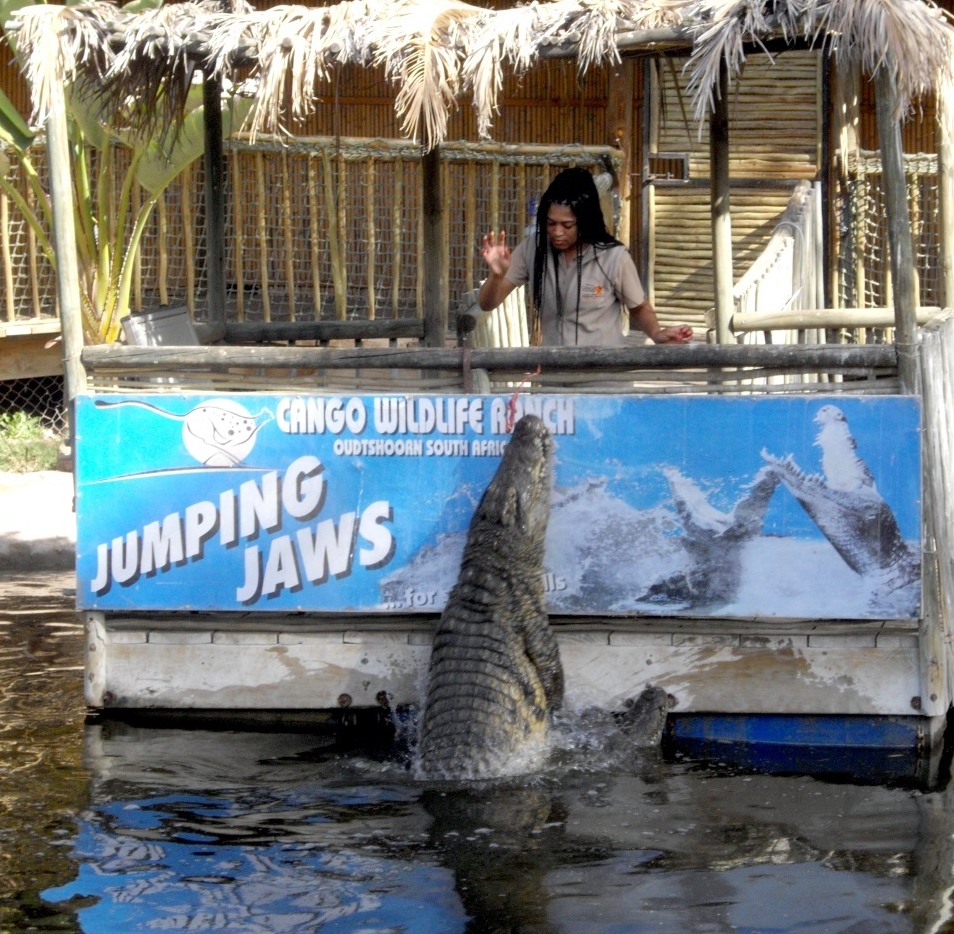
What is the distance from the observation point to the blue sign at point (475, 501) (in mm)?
4582

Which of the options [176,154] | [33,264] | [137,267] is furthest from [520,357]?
[33,264]

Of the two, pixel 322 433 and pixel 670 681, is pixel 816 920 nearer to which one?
pixel 670 681

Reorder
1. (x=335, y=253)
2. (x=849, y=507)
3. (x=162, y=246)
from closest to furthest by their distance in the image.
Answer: (x=849, y=507), (x=335, y=253), (x=162, y=246)

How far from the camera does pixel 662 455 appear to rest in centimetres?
465

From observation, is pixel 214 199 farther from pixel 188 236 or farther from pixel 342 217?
pixel 188 236

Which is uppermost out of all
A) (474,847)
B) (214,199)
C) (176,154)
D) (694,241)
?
(176,154)

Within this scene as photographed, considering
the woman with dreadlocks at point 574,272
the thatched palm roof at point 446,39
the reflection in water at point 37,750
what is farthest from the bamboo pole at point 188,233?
the thatched palm roof at point 446,39

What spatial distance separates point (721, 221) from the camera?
561 centimetres

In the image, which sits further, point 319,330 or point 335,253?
point 335,253

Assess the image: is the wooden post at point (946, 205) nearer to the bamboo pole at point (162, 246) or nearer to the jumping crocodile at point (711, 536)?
the jumping crocodile at point (711, 536)

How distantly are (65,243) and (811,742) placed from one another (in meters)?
3.35

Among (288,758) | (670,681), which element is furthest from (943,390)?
(288,758)

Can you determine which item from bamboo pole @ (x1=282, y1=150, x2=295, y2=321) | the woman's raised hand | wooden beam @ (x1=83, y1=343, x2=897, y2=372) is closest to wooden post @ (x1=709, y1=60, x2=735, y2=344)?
the woman's raised hand

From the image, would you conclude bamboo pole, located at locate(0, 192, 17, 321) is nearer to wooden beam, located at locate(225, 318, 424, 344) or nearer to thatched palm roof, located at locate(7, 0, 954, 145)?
wooden beam, located at locate(225, 318, 424, 344)
